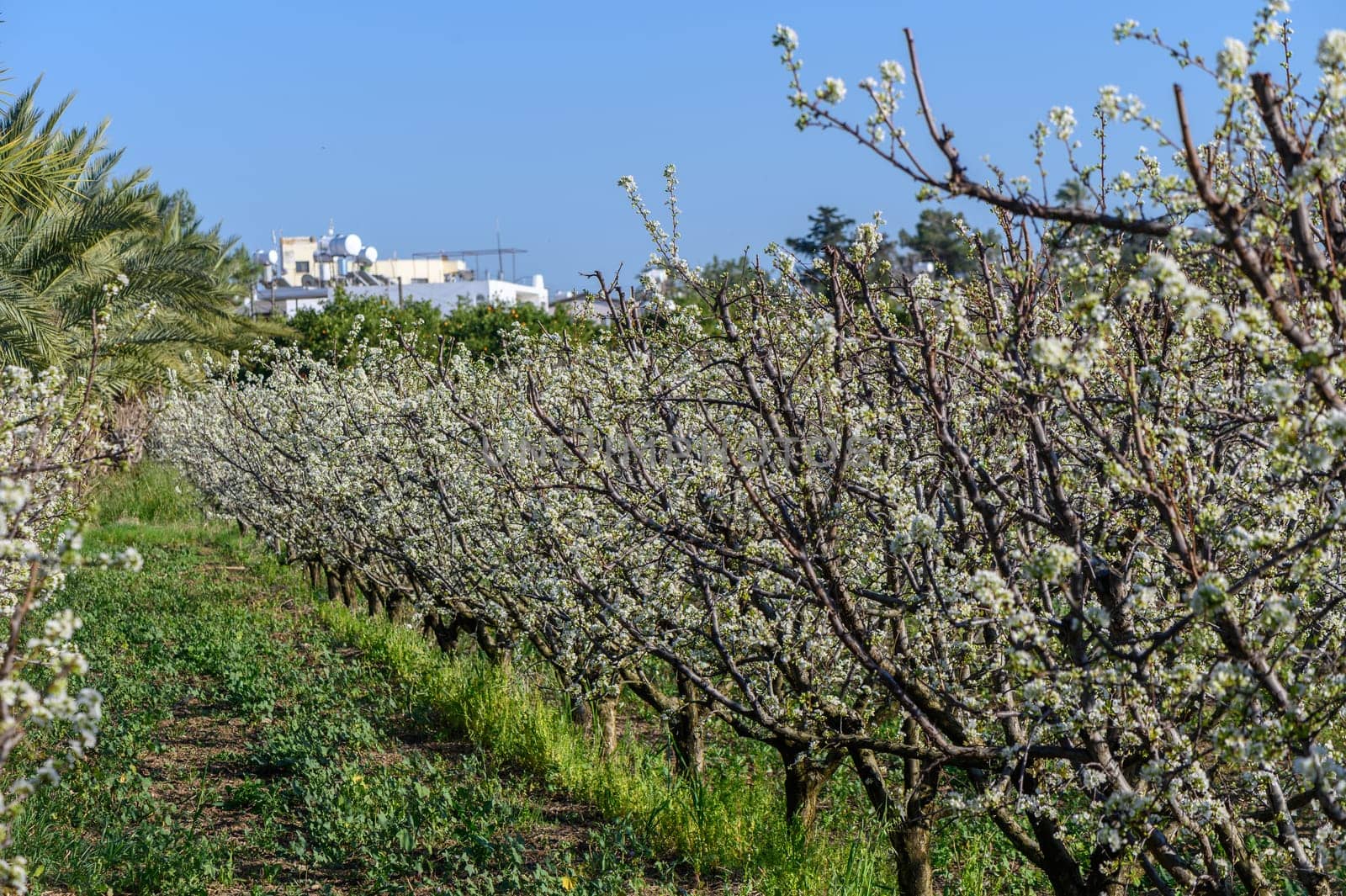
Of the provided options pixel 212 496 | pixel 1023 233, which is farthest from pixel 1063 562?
pixel 212 496

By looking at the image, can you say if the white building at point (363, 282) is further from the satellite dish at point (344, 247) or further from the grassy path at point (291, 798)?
the grassy path at point (291, 798)

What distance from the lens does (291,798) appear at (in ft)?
21.2

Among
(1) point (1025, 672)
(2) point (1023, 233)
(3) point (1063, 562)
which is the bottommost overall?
(1) point (1025, 672)

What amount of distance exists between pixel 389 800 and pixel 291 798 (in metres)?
0.69

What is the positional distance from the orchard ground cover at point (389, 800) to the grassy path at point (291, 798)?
2 cm

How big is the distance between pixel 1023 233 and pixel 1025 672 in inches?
59.1

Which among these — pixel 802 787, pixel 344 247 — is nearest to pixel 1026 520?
pixel 802 787

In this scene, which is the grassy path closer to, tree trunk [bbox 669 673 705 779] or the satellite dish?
tree trunk [bbox 669 673 705 779]

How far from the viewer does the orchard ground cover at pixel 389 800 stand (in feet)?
17.3

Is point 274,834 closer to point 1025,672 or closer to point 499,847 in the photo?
point 499,847

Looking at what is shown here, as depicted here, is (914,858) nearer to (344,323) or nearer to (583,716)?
(583,716)

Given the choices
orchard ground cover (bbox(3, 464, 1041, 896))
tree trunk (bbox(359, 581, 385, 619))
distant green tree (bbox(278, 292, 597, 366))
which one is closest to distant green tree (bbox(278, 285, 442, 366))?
distant green tree (bbox(278, 292, 597, 366))

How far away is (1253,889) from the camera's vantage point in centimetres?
358

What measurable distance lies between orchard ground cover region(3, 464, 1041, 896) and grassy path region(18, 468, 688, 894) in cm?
2
